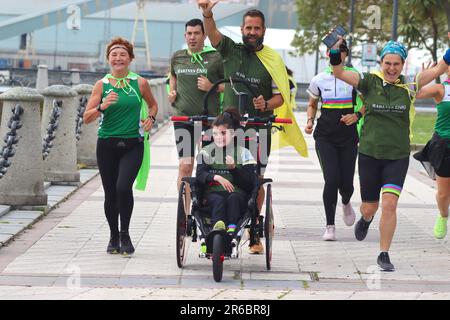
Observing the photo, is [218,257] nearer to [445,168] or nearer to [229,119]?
[229,119]

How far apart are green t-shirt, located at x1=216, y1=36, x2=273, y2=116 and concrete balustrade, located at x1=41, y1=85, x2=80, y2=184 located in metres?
5.00

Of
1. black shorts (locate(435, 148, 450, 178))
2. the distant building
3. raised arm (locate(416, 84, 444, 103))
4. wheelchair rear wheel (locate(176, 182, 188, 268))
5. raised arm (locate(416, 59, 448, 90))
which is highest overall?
raised arm (locate(416, 59, 448, 90))

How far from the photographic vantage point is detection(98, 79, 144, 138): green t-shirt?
9.54 metres

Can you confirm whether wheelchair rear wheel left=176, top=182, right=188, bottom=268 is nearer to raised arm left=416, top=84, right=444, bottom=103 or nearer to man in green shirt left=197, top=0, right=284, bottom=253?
man in green shirt left=197, top=0, right=284, bottom=253

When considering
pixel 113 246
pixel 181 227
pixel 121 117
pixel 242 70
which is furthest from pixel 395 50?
pixel 113 246

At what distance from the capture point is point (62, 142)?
565 inches

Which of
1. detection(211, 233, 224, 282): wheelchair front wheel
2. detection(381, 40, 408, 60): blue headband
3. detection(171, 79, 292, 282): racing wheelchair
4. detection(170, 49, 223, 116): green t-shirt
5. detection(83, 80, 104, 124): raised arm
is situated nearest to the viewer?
detection(211, 233, 224, 282): wheelchair front wheel

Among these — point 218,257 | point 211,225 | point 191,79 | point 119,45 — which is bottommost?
point 218,257

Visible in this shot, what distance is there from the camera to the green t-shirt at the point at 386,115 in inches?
360

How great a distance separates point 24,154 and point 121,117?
2.58m

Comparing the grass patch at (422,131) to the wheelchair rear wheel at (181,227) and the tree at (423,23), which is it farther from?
the wheelchair rear wheel at (181,227)

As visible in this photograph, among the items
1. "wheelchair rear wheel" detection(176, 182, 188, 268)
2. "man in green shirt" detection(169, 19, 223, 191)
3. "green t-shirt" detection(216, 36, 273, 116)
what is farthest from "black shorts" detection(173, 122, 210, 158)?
"wheelchair rear wheel" detection(176, 182, 188, 268)

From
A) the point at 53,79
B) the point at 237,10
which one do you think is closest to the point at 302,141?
the point at 53,79

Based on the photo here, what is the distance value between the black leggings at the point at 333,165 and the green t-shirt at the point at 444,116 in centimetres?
79
